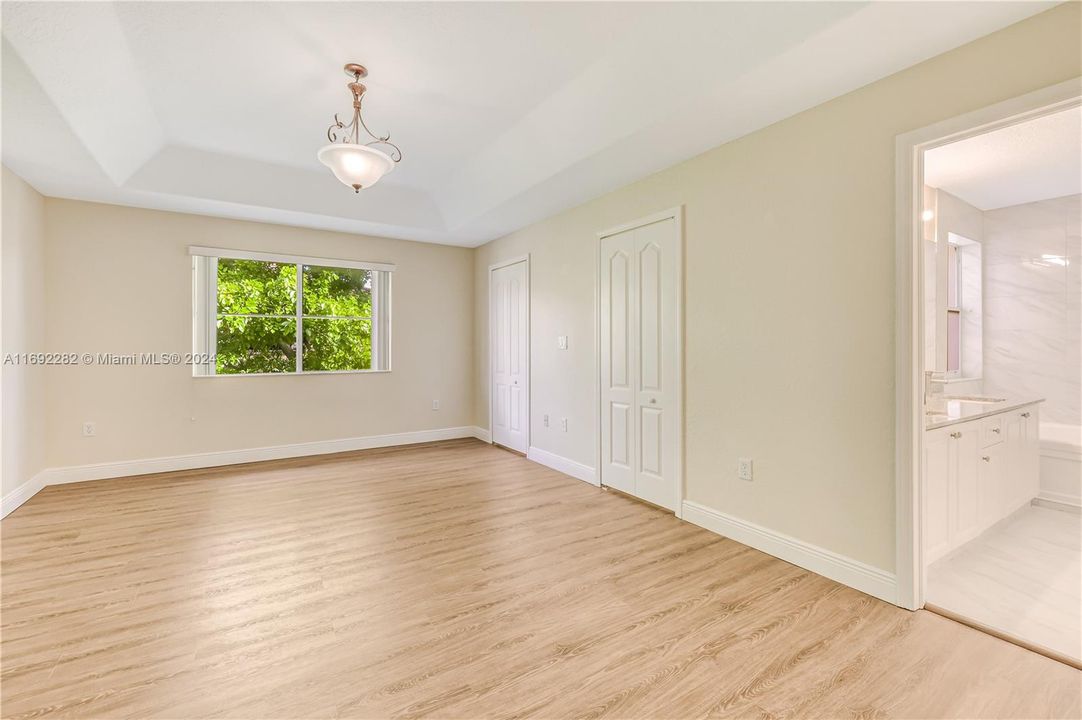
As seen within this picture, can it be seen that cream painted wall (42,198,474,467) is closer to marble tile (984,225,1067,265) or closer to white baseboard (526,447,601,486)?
white baseboard (526,447,601,486)

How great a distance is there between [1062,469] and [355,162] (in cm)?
571

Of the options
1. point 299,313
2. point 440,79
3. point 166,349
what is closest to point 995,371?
point 440,79

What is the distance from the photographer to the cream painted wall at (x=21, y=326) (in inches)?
141

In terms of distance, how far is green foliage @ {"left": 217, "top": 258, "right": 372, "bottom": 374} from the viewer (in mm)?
5426

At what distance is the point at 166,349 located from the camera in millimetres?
4844

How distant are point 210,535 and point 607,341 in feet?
10.9

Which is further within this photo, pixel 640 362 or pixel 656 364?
pixel 640 362

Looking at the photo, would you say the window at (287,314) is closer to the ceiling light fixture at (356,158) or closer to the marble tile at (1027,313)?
the ceiling light fixture at (356,158)

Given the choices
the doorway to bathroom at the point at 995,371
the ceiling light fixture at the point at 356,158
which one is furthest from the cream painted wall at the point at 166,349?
the doorway to bathroom at the point at 995,371

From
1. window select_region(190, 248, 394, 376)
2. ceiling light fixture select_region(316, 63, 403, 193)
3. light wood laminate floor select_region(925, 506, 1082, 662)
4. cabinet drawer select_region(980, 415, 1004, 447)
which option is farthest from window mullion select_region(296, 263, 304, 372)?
cabinet drawer select_region(980, 415, 1004, 447)

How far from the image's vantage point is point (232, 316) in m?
5.21

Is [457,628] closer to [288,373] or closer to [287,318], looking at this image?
[288,373]

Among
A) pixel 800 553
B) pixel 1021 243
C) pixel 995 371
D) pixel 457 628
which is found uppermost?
pixel 1021 243

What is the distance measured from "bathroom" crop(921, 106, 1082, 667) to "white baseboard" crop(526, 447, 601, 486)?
2503mm
